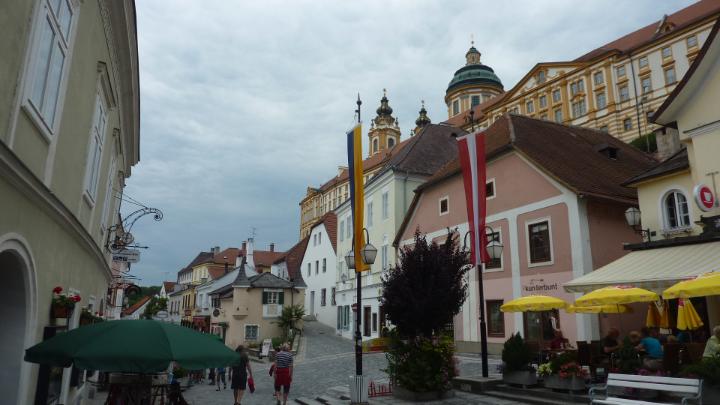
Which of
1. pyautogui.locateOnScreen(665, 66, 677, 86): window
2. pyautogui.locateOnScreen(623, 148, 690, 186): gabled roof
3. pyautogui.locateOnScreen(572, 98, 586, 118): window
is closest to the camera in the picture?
pyautogui.locateOnScreen(623, 148, 690, 186): gabled roof

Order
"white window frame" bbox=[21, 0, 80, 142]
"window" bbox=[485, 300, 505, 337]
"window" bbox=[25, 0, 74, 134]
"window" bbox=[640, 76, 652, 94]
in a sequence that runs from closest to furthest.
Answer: "white window frame" bbox=[21, 0, 80, 142], "window" bbox=[25, 0, 74, 134], "window" bbox=[485, 300, 505, 337], "window" bbox=[640, 76, 652, 94]

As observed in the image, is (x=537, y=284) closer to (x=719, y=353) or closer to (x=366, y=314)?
(x=719, y=353)

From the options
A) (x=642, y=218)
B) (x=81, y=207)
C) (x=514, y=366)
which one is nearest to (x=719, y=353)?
(x=514, y=366)

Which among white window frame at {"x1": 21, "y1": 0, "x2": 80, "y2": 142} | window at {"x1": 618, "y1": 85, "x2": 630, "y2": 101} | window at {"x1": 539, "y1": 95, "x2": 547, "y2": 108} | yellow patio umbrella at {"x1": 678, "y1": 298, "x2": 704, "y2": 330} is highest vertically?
window at {"x1": 539, "y1": 95, "x2": 547, "y2": 108}

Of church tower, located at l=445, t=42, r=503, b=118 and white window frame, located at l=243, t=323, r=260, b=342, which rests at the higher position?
church tower, located at l=445, t=42, r=503, b=118

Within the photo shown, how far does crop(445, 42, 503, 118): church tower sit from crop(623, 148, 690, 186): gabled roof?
A: 78300mm

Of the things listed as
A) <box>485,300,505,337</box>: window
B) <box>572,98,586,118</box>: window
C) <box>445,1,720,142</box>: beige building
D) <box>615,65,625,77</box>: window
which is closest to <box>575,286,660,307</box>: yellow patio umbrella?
<box>485,300,505,337</box>: window

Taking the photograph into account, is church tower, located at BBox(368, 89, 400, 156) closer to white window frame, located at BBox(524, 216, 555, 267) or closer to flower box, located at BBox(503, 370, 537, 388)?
white window frame, located at BBox(524, 216, 555, 267)

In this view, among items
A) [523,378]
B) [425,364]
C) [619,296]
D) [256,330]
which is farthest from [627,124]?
[425,364]

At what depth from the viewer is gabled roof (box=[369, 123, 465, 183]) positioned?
117ft

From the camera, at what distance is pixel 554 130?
91.0 feet

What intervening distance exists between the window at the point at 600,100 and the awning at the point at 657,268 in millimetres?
49280

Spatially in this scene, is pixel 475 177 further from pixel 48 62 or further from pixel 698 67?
pixel 48 62

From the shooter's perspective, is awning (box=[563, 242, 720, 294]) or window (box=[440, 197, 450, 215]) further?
window (box=[440, 197, 450, 215])
